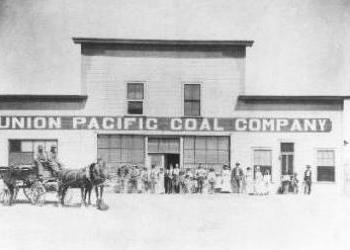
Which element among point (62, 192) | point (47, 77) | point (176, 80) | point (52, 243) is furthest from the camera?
point (176, 80)

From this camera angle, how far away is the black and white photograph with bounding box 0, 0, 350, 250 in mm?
16719

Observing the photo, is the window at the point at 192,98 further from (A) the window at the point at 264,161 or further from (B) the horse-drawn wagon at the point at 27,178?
(B) the horse-drawn wagon at the point at 27,178

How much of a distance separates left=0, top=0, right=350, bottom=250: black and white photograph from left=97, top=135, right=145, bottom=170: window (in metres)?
0.04

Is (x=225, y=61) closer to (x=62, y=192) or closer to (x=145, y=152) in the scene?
(x=145, y=152)

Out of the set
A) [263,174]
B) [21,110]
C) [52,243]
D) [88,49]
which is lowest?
[52,243]

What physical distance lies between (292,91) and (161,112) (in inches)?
206

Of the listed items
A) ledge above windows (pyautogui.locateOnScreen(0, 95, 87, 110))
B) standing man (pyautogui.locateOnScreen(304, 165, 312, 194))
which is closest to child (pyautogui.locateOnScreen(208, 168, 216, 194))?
standing man (pyautogui.locateOnScreen(304, 165, 312, 194))

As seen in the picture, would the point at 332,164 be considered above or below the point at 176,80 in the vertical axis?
below

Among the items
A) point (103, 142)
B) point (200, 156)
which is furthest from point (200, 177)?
point (103, 142)

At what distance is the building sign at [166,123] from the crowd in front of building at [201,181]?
5.13 ft

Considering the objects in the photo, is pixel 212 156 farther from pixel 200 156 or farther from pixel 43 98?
pixel 43 98

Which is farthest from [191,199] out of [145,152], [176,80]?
[176,80]

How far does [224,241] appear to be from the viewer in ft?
39.7

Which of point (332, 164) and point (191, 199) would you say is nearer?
point (191, 199)
